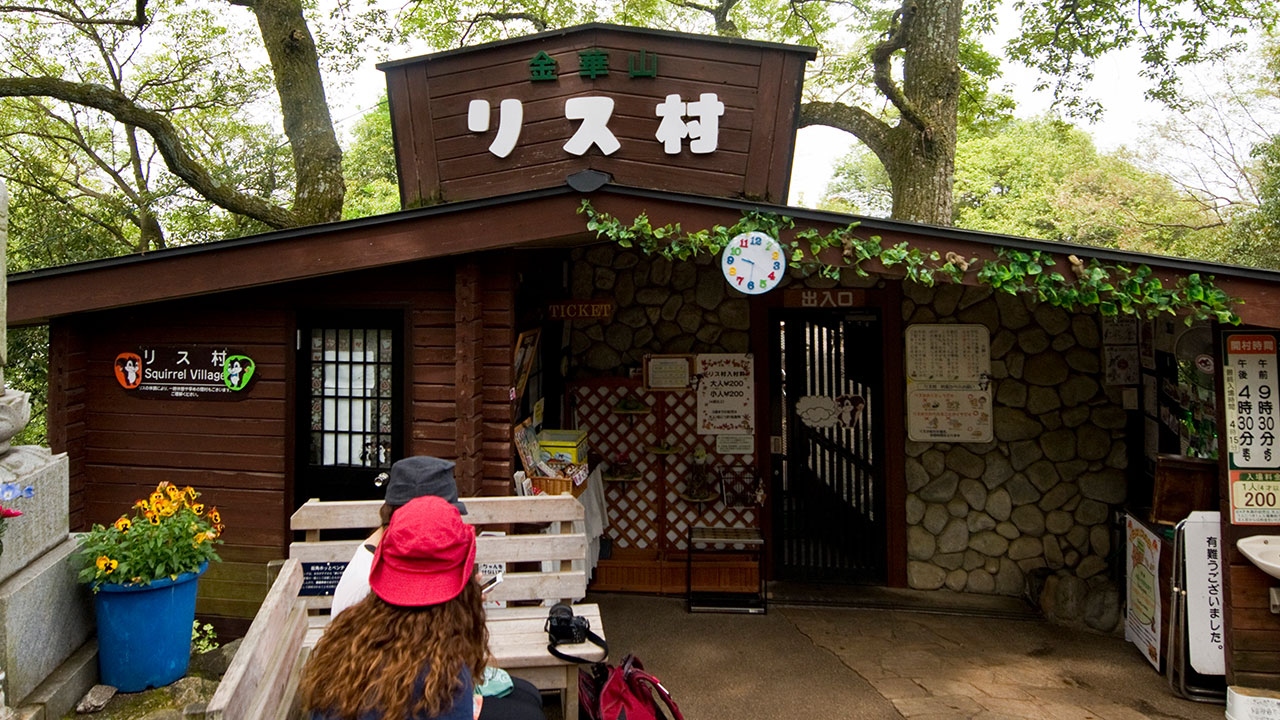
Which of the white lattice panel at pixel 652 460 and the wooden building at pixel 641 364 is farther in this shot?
the white lattice panel at pixel 652 460

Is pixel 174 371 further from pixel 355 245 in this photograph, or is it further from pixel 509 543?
pixel 509 543

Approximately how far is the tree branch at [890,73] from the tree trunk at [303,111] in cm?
794

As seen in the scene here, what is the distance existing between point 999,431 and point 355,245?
5.55m

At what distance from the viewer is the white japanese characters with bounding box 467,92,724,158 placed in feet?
18.7

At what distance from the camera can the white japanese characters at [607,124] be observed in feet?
18.7

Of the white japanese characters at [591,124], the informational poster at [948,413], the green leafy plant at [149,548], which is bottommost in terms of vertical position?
the green leafy plant at [149,548]

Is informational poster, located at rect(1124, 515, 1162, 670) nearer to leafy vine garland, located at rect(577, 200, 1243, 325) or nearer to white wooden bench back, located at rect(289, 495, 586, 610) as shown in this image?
leafy vine garland, located at rect(577, 200, 1243, 325)

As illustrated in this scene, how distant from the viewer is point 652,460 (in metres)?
7.08

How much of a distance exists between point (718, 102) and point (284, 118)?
29.1 ft

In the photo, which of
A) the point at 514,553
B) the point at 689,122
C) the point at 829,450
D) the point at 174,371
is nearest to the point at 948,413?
the point at 829,450

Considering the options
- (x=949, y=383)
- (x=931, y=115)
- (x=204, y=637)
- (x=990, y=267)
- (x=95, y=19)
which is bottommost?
(x=204, y=637)

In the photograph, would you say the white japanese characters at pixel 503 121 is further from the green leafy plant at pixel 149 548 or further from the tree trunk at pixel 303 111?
the tree trunk at pixel 303 111

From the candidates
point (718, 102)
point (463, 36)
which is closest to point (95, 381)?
point (718, 102)

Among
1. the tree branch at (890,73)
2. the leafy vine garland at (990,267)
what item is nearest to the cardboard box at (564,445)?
the leafy vine garland at (990,267)
